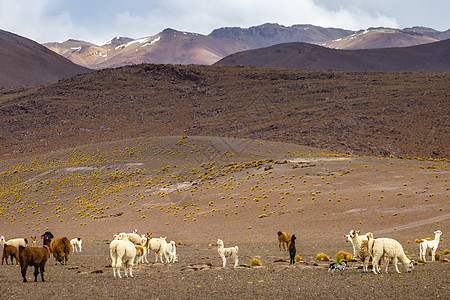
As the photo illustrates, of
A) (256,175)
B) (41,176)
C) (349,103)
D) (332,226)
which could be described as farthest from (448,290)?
(349,103)

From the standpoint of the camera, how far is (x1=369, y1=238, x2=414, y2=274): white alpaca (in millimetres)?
15984

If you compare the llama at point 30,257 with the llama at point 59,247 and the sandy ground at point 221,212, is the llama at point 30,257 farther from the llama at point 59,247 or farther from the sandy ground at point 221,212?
the llama at point 59,247

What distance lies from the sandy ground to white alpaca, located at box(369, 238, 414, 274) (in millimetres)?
409

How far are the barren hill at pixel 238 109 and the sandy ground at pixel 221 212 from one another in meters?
28.2

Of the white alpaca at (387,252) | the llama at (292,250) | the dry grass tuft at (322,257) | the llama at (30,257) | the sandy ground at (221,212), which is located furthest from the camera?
the dry grass tuft at (322,257)

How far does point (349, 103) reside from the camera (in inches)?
4257

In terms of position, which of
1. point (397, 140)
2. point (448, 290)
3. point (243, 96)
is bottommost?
point (448, 290)

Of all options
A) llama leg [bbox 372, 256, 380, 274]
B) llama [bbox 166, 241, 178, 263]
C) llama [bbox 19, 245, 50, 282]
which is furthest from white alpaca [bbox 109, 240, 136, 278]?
llama leg [bbox 372, 256, 380, 274]

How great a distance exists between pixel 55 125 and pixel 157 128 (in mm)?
25196

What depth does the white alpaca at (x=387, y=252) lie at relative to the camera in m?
16.0

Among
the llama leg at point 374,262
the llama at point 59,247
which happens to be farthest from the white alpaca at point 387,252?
the llama at point 59,247

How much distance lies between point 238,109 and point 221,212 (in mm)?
77334

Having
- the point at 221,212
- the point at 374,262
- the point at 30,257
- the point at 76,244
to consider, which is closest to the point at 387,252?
the point at 374,262

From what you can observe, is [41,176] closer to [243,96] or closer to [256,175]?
[256,175]
